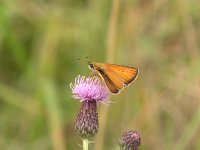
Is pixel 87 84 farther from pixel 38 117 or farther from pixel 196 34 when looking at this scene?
pixel 196 34

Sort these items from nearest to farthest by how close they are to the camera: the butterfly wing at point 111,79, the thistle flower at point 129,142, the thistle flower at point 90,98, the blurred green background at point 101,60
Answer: the butterfly wing at point 111,79 < the thistle flower at point 129,142 < the thistle flower at point 90,98 < the blurred green background at point 101,60

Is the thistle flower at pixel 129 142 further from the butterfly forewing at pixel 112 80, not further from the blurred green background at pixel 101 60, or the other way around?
the blurred green background at pixel 101 60

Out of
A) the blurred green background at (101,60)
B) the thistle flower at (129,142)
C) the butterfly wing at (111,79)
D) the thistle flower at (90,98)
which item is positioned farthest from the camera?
the blurred green background at (101,60)

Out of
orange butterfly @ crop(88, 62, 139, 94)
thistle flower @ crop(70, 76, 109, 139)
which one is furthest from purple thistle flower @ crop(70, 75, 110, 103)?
orange butterfly @ crop(88, 62, 139, 94)

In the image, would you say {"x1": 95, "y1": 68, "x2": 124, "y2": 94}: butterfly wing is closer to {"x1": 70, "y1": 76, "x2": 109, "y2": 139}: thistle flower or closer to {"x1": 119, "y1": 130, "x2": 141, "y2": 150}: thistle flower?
{"x1": 70, "y1": 76, "x2": 109, "y2": 139}: thistle flower

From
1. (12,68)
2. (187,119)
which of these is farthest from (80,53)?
(187,119)

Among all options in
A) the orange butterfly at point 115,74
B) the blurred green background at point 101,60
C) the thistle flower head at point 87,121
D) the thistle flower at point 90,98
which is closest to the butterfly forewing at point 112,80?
the orange butterfly at point 115,74
